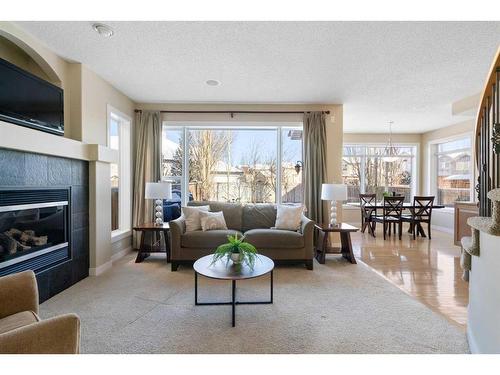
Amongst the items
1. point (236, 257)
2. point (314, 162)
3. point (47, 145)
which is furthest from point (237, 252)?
point (314, 162)

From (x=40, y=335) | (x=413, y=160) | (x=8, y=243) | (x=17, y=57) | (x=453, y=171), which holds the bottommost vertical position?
(x=40, y=335)

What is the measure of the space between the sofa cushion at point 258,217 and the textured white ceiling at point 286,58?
1.85m

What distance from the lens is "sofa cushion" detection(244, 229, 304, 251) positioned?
11.5 ft

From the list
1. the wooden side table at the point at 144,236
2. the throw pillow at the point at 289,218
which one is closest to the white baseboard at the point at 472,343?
the throw pillow at the point at 289,218

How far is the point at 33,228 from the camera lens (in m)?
2.62

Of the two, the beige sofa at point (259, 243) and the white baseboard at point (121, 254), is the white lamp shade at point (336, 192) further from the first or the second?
the white baseboard at point (121, 254)

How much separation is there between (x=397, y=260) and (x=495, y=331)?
2657 mm

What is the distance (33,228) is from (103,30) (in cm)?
207

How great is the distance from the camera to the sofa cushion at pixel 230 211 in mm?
4125

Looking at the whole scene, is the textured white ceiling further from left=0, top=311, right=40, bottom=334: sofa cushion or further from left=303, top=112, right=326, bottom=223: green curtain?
left=0, top=311, right=40, bottom=334: sofa cushion

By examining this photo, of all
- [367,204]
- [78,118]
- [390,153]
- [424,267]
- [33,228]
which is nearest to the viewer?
[33,228]

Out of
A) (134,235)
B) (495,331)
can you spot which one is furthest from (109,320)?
(495,331)

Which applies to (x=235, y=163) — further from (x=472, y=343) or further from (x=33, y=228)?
(x=472, y=343)
